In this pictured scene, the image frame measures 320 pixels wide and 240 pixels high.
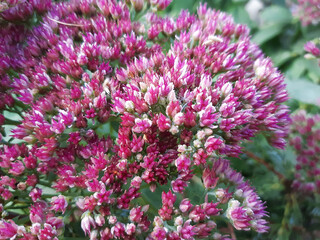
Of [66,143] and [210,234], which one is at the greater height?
[66,143]

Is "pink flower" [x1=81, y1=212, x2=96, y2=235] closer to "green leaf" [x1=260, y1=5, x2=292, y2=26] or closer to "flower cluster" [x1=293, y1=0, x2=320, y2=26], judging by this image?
"flower cluster" [x1=293, y1=0, x2=320, y2=26]

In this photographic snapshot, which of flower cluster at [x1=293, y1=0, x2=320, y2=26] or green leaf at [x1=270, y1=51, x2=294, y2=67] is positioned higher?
flower cluster at [x1=293, y1=0, x2=320, y2=26]

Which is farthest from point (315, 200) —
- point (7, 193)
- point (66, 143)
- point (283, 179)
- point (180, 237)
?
point (7, 193)

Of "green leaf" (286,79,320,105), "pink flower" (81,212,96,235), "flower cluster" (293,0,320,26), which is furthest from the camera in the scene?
"flower cluster" (293,0,320,26)

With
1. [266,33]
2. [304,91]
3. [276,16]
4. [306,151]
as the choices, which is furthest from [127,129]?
[276,16]

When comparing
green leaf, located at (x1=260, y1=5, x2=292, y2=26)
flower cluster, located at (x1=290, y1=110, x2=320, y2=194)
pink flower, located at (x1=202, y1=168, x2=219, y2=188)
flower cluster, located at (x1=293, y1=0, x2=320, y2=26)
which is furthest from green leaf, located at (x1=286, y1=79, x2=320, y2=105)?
pink flower, located at (x1=202, y1=168, x2=219, y2=188)

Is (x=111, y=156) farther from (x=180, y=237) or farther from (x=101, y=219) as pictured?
(x=180, y=237)
